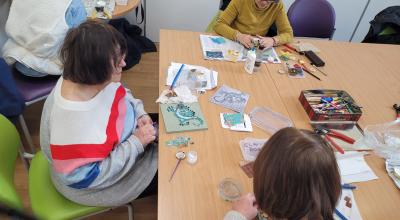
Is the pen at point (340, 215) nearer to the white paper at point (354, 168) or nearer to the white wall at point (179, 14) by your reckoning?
the white paper at point (354, 168)

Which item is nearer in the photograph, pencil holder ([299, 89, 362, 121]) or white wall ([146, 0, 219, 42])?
pencil holder ([299, 89, 362, 121])

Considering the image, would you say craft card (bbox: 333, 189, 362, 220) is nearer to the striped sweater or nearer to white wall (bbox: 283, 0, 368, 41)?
the striped sweater

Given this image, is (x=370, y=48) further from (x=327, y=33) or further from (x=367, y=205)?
(x=367, y=205)

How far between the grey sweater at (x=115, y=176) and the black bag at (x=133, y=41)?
1.79 metres

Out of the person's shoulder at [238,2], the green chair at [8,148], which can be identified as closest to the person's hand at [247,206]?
the green chair at [8,148]

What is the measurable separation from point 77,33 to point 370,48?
2.01 metres

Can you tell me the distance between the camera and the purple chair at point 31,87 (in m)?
1.62

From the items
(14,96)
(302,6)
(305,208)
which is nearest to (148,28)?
(302,6)

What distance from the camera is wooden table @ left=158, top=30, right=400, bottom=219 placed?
0.94 metres

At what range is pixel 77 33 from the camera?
897mm

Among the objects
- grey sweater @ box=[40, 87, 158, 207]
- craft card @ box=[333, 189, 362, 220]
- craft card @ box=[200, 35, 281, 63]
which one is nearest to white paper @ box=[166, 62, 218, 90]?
craft card @ box=[200, 35, 281, 63]

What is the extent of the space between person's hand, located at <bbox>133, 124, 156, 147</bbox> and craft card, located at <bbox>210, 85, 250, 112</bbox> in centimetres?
33

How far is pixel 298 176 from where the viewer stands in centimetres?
69

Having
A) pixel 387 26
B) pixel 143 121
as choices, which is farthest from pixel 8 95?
pixel 387 26
